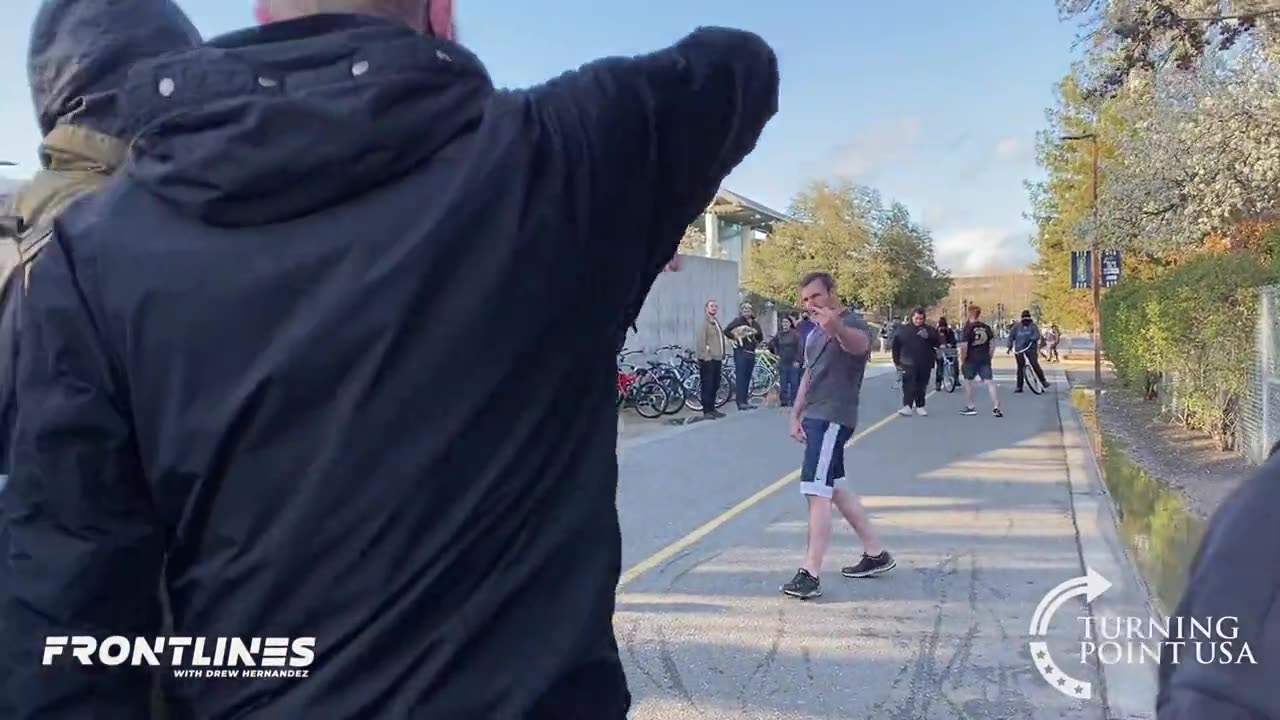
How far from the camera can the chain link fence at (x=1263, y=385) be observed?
1044 cm

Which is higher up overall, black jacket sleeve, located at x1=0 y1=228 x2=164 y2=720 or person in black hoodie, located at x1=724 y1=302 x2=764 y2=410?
black jacket sleeve, located at x1=0 y1=228 x2=164 y2=720

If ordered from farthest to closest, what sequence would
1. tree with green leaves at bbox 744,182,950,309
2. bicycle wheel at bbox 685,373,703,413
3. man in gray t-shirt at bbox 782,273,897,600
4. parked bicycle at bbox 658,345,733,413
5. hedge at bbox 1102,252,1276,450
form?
tree with green leaves at bbox 744,182,950,309
bicycle wheel at bbox 685,373,703,413
parked bicycle at bbox 658,345,733,413
hedge at bbox 1102,252,1276,450
man in gray t-shirt at bbox 782,273,897,600

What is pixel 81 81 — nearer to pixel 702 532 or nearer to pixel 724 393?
pixel 702 532

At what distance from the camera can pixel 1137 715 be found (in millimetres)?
4684

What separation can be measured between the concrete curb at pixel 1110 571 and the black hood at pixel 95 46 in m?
2.04

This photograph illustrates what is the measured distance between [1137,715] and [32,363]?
15.3 feet

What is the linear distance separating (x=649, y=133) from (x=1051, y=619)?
18.6 ft

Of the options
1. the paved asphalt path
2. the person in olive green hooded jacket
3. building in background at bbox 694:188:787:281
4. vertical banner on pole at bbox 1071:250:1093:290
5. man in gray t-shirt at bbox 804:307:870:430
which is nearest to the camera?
the person in olive green hooded jacket

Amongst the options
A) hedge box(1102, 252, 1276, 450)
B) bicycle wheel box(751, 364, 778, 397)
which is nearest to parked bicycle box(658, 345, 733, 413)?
bicycle wheel box(751, 364, 778, 397)

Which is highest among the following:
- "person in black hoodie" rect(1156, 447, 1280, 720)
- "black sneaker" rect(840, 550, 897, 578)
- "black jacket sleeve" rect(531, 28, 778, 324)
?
"black jacket sleeve" rect(531, 28, 778, 324)

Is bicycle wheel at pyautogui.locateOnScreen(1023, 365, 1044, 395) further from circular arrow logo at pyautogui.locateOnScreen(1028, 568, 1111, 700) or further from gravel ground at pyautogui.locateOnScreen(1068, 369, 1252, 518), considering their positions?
circular arrow logo at pyautogui.locateOnScreen(1028, 568, 1111, 700)

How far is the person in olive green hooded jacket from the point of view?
6.93 ft

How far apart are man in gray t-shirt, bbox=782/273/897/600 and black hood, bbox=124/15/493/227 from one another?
5.75 m

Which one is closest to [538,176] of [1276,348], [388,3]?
[388,3]
